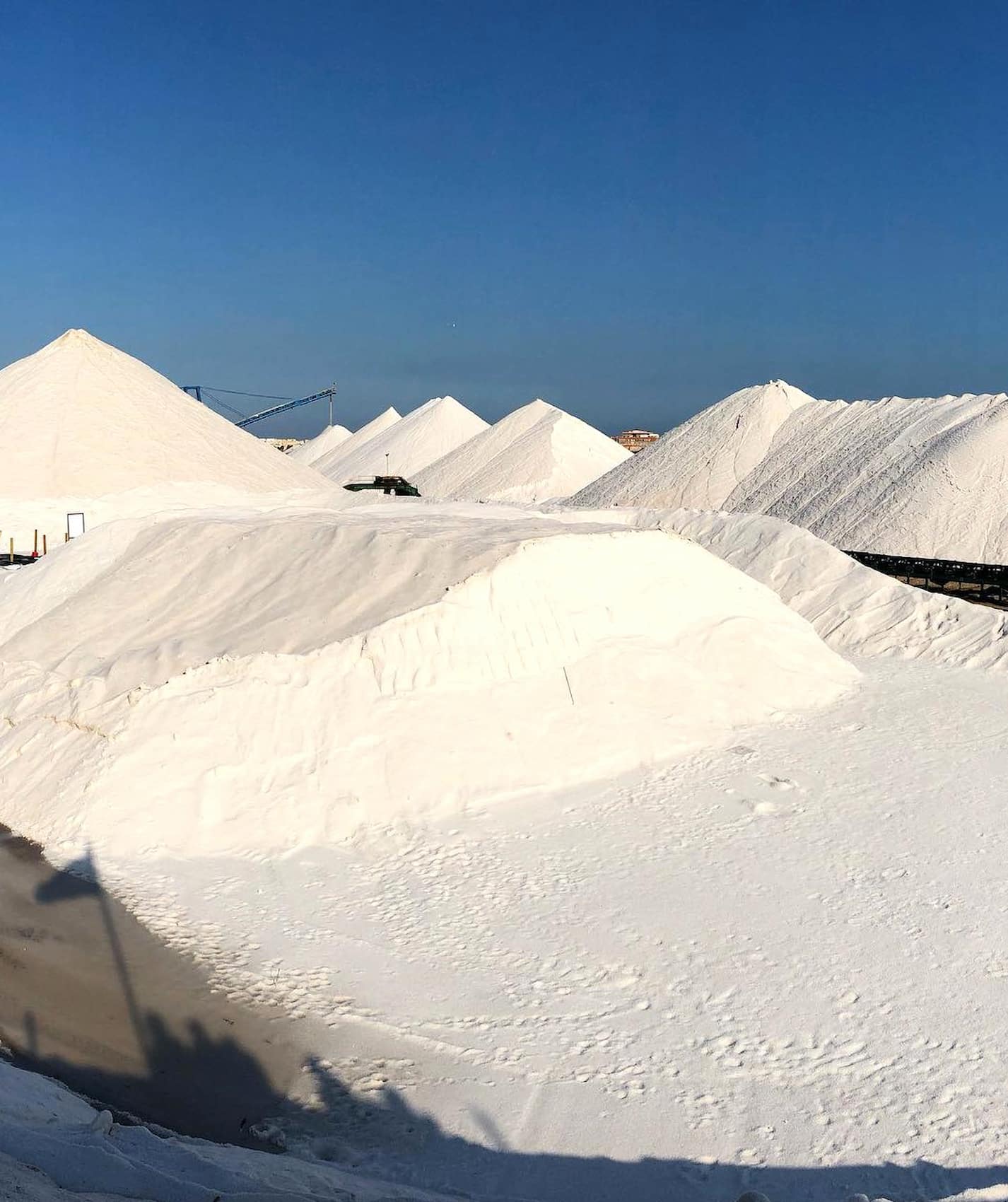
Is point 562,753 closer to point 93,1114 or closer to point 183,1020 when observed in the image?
point 183,1020

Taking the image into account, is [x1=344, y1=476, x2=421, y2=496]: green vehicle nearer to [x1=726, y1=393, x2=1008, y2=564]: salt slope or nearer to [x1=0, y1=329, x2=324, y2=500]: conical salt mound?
[x1=0, y1=329, x2=324, y2=500]: conical salt mound

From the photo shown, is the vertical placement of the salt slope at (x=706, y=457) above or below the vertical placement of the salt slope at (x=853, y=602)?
above

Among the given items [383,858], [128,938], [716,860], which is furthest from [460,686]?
[128,938]

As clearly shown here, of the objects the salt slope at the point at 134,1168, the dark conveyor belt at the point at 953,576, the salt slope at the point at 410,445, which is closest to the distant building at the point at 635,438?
the salt slope at the point at 410,445

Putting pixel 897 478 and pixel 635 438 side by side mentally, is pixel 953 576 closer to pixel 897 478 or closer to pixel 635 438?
pixel 897 478

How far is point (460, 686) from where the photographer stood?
38.3ft

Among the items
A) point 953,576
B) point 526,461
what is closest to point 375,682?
point 953,576

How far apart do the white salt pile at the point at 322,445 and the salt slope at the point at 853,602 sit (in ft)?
164

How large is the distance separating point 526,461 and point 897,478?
22272mm

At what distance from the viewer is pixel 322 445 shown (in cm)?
7238

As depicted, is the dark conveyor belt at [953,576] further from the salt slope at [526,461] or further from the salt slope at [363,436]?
the salt slope at [363,436]

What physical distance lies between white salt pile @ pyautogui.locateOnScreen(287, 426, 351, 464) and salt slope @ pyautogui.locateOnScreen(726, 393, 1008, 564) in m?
41.3

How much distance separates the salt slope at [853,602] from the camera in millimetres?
17016

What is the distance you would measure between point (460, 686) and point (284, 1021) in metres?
5.23
